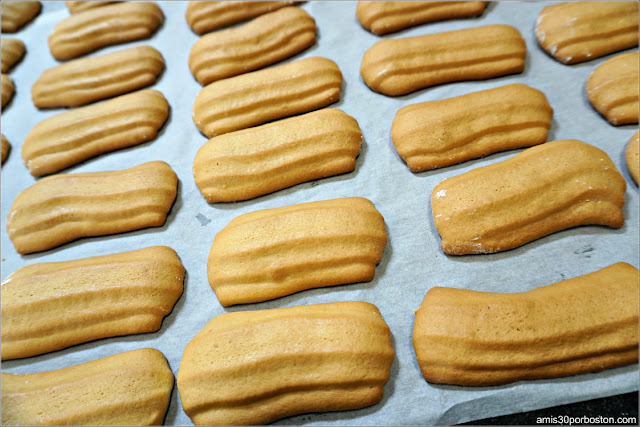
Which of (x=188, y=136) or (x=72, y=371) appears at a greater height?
(x=188, y=136)

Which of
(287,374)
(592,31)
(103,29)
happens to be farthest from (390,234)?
(103,29)

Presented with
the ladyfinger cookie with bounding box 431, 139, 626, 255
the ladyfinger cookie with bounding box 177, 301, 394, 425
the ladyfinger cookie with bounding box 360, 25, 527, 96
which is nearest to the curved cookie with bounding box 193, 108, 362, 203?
the ladyfinger cookie with bounding box 360, 25, 527, 96

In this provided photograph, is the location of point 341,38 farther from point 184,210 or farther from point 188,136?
point 184,210

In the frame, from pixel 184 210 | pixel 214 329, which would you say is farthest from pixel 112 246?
pixel 214 329

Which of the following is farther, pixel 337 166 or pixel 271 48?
pixel 271 48

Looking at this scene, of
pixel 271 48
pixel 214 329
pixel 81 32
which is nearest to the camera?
pixel 214 329

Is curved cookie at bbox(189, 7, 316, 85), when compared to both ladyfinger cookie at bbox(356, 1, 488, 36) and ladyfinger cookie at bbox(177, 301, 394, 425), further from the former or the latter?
ladyfinger cookie at bbox(177, 301, 394, 425)

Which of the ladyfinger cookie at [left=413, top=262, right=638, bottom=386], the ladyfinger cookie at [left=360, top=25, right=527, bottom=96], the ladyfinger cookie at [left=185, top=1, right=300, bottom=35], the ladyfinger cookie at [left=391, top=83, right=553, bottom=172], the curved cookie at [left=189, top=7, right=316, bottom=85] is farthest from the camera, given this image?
the ladyfinger cookie at [left=185, top=1, right=300, bottom=35]
